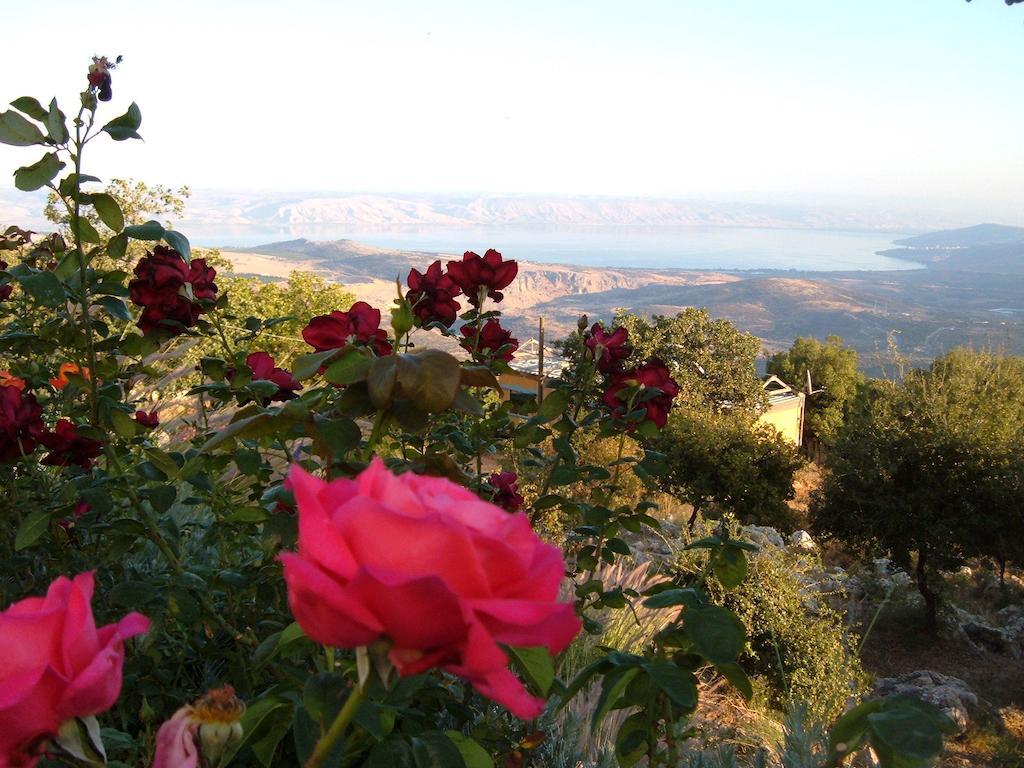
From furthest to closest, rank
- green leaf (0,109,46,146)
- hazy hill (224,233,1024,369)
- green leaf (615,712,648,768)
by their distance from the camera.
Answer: hazy hill (224,233,1024,369)
green leaf (0,109,46,146)
green leaf (615,712,648,768)

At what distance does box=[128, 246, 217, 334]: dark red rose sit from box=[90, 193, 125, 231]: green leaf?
68 mm

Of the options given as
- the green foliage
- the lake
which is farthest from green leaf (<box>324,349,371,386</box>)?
the lake

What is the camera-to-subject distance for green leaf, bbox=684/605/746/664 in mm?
682

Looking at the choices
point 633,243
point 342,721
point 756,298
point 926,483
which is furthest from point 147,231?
point 633,243

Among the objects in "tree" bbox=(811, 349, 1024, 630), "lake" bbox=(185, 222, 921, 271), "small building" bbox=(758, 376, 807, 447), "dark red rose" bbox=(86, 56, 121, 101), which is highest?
"dark red rose" bbox=(86, 56, 121, 101)

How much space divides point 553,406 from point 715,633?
702 mm

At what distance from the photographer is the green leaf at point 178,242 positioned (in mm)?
1187

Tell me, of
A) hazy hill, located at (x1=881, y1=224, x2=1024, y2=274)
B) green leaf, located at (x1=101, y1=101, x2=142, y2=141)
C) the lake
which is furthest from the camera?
hazy hill, located at (x1=881, y1=224, x2=1024, y2=274)

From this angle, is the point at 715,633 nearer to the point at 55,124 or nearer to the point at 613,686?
the point at 613,686

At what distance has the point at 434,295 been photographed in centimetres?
144

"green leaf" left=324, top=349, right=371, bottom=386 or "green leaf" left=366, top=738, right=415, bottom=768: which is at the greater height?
"green leaf" left=324, top=349, right=371, bottom=386

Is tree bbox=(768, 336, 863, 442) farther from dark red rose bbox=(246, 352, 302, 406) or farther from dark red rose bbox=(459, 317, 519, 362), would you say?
dark red rose bbox=(246, 352, 302, 406)

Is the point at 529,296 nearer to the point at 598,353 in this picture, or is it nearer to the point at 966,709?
the point at 966,709

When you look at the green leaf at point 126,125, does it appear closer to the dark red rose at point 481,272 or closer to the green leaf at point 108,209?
the green leaf at point 108,209
